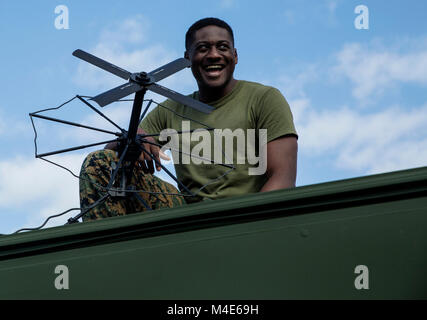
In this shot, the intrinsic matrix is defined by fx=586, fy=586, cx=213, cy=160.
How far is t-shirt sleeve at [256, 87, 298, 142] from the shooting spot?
3.28 m

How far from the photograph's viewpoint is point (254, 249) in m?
1.77

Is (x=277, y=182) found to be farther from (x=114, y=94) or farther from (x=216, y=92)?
(x=114, y=94)

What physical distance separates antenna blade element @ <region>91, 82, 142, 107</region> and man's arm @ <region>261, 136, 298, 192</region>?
3.20 feet

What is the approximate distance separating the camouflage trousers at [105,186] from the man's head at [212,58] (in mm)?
747

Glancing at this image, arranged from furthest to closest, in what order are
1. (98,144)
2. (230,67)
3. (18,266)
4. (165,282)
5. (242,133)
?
(230,67), (242,133), (98,144), (18,266), (165,282)

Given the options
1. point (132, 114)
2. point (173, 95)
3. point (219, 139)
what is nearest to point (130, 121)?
point (132, 114)

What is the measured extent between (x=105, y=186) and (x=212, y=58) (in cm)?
115

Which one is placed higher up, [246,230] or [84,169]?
[84,169]

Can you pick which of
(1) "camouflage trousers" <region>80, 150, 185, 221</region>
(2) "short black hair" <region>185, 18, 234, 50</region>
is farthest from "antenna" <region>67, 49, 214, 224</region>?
(2) "short black hair" <region>185, 18, 234, 50</region>

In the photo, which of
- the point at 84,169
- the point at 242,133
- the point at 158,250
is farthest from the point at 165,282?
the point at 242,133

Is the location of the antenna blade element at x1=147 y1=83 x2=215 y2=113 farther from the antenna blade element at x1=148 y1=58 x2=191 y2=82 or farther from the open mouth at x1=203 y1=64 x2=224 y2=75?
the open mouth at x1=203 y1=64 x2=224 y2=75

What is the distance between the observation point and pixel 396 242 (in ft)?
5.51
